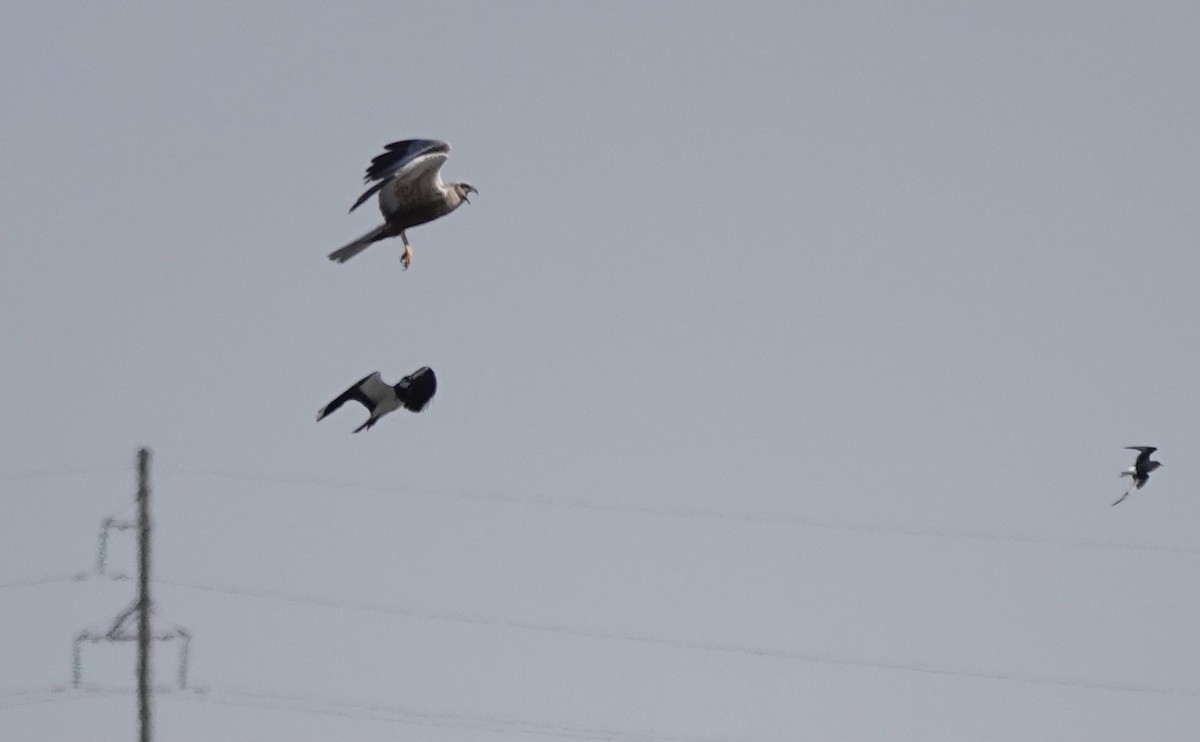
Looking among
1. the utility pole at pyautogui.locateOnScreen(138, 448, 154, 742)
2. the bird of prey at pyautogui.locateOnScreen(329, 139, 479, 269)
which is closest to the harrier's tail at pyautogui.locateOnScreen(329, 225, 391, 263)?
the bird of prey at pyautogui.locateOnScreen(329, 139, 479, 269)

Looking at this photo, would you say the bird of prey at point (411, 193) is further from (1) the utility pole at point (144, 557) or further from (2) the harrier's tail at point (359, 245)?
(1) the utility pole at point (144, 557)

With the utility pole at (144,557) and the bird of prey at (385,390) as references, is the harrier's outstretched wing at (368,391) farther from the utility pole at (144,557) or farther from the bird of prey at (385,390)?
the utility pole at (144,557)

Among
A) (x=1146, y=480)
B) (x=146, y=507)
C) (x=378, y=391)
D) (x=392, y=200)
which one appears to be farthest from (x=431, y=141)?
(x=1146, y=480)

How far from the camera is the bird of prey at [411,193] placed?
37.9m

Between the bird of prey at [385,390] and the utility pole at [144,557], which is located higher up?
the utility pole at [144,557]

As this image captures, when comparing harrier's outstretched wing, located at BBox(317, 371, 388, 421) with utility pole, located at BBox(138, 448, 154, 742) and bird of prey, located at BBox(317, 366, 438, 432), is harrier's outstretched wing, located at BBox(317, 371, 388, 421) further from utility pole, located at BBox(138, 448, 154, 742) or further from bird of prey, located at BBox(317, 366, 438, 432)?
utility pole, located at BBox(138, 448, 154, 742)

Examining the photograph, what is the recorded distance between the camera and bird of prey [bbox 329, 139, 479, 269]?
1491 inches

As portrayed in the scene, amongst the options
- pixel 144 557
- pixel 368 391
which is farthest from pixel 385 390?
pixel 144 557

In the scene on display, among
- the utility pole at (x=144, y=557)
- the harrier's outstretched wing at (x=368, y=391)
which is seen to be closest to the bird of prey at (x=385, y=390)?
the harrier's outstretched wing at (x=368, y=391)

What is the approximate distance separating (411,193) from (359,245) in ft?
2.65

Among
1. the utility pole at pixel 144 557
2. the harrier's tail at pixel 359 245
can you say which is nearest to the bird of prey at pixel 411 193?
the harrier's tail at pixel 359 245

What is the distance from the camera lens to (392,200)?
3825cm

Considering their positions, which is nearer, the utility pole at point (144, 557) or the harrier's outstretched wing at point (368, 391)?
the harrier's outstretched wing at point (368, 391)

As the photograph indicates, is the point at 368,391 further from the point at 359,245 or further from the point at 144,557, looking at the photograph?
the point at 144,557
